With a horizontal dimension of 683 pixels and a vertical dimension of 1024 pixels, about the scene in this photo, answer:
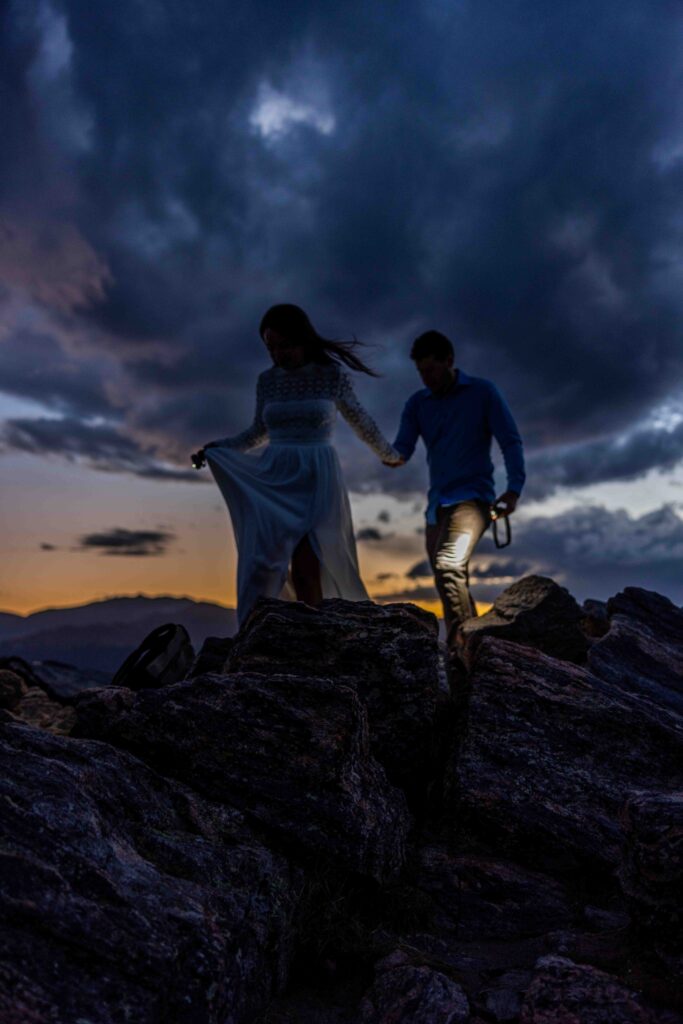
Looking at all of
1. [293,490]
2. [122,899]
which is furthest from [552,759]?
[293,490]

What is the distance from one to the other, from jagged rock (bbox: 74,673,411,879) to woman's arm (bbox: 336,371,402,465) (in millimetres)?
5736

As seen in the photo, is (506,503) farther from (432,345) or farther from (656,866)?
(656,866)

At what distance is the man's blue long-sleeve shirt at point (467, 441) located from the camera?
10.0m

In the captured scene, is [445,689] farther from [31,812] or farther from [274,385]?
[274,385]

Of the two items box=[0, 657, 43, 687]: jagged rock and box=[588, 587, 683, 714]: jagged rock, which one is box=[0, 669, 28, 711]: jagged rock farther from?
box=[588, 587, 683, 714]: jagged rock

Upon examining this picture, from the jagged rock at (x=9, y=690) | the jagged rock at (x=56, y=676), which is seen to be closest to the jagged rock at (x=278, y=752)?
the jagged rock at (x=9, y=690)

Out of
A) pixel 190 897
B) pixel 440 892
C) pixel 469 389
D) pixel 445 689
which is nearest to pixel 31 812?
pixel 190 897

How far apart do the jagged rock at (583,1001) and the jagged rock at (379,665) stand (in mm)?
2119

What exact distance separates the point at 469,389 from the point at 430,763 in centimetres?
603

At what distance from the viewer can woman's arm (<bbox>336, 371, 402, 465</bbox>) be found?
9.91 m

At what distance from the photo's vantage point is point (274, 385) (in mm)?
9898

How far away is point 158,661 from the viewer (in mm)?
8578

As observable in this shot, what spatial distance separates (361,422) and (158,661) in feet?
14.3

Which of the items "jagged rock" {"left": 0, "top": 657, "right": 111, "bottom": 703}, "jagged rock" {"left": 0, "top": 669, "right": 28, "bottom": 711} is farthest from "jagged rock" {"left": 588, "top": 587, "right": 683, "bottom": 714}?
"jagged rock" {"left": 0, "top": 669, "right": 28, "bottom": 711}
